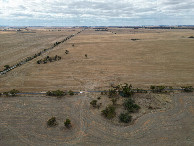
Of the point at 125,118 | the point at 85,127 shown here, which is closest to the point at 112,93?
the point at 125,118

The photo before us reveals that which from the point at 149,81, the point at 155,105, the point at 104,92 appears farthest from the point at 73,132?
the point at 149,81

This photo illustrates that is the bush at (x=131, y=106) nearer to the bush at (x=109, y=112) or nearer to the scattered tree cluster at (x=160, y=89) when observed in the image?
the bush at (x=109, y=112)

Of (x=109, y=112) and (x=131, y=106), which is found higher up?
(x=131, y=106)

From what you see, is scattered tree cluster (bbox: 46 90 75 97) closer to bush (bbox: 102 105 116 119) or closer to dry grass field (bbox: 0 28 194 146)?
dry grass field (bbox: 0 28 194 146)

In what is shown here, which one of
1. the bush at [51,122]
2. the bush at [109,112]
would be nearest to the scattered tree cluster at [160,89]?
the bush at [109,112]

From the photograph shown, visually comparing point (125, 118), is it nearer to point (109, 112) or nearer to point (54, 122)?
point (109, 112)
